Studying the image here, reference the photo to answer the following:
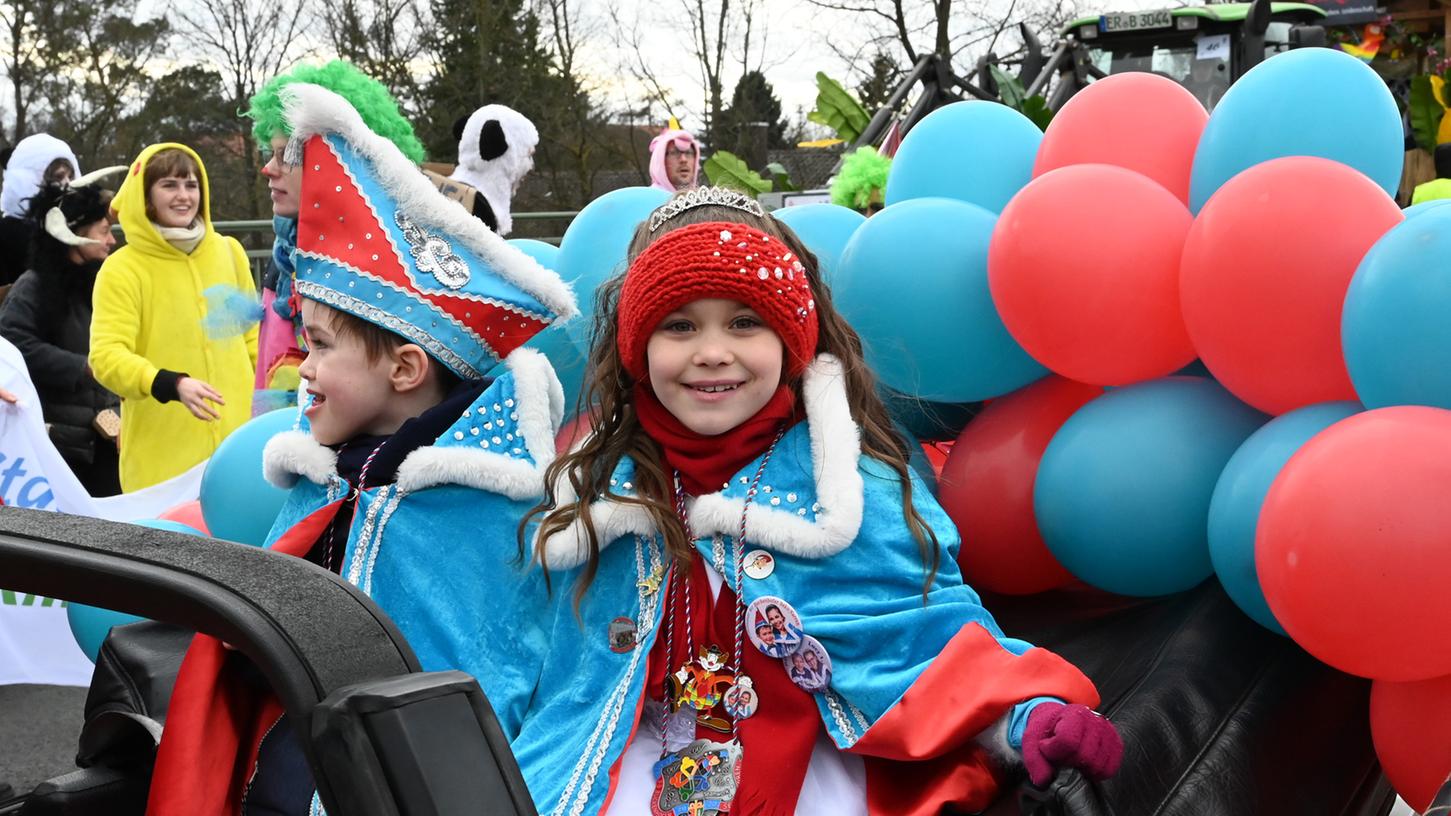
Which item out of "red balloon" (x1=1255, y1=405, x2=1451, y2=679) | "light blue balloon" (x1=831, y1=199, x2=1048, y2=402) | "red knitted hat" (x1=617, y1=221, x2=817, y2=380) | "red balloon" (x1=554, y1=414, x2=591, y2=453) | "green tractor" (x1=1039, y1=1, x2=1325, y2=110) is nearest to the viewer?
"red balloon" (x1=1255, y1=405, x2=1451, y2=679)

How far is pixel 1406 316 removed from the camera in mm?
1687

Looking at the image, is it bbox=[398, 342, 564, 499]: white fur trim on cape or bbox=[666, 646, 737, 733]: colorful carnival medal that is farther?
bbox=[398, 342, 564, 499]: white fur trim on cape

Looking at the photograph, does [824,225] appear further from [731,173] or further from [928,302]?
[731,173]

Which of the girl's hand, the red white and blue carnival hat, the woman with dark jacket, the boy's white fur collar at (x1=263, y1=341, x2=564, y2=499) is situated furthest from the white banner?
the red white and blue carnival hat

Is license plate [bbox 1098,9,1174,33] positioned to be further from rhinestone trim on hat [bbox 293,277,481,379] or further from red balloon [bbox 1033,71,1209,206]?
rhinestone trim on hat [bbox 293,277,481,379]

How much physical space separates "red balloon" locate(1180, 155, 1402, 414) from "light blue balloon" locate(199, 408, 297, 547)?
5.81ft

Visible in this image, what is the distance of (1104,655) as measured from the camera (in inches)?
83.7

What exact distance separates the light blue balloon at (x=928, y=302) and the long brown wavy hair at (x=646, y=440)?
0.26ft

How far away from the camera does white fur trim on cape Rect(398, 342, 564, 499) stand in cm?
211

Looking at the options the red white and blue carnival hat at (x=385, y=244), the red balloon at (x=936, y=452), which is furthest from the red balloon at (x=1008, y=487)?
the red white and blue carnival hat at (x=385, y=244)

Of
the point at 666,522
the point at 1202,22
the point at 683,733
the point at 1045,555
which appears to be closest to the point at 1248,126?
the point at 1045,555

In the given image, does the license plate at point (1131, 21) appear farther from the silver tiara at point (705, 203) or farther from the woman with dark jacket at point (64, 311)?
the silver tiara at point (705, 203)

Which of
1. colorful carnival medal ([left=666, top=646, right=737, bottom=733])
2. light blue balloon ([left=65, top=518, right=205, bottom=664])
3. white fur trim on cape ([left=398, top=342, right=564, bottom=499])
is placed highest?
white fur trim on cape ([left=398, top=342, right=564, bottom=499])

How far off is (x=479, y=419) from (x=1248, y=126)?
129cm
